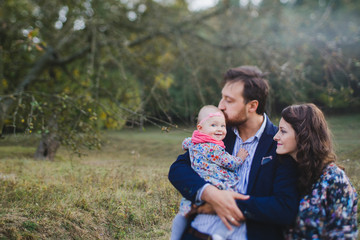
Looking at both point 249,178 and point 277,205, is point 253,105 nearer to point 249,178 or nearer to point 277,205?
point 249,178

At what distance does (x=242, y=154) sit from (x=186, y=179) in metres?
0.41

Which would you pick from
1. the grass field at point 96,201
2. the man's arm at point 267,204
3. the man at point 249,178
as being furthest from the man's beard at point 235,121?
the grass field at point 96,201

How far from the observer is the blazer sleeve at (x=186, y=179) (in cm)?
202

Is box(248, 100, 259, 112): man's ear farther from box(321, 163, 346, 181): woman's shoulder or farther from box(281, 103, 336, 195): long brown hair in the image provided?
box(321, 163, 346, 181): woman's shoulder

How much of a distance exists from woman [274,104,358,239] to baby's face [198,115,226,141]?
407 millimetres

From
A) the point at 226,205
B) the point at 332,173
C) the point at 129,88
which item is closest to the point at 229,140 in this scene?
the point at 226,205

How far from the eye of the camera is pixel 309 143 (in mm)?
1937

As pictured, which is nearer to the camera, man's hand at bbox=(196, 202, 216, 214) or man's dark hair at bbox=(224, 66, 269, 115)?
man's hand at bbox=(196, 202, 216, 214)

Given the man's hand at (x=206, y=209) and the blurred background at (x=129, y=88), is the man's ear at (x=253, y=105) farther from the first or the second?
the blurred background at (x=129, y=88)

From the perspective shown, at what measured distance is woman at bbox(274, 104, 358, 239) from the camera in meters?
1.84

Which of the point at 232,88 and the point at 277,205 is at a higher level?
the point at 232,88

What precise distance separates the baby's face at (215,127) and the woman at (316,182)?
407 mm

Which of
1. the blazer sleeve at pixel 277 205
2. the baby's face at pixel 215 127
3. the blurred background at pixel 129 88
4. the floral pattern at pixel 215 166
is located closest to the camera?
the blazer sleeve at pixel 277 205

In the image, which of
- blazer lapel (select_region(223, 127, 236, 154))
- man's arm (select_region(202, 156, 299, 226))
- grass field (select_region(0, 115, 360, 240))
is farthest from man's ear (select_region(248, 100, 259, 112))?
grass field (select_region(0, 115, 360, 240))
